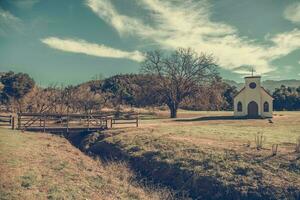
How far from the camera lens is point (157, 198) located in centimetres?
1393

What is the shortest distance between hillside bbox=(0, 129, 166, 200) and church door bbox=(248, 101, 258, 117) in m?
31.9

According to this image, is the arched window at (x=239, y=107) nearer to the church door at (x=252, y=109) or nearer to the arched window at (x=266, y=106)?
the church door at (x=252, y=109)

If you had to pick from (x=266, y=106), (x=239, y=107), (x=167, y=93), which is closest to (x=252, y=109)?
(x=239, y=107)

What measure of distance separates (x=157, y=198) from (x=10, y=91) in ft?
190

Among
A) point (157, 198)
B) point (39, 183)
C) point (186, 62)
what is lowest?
point (157, 198)

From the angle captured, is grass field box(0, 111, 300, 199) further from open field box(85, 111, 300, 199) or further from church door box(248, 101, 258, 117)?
church door box(248, 101, 258, 117)

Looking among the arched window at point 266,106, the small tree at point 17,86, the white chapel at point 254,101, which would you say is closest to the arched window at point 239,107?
the white chapel at point 254,101

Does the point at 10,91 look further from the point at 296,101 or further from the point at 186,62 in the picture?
the point at 296,101

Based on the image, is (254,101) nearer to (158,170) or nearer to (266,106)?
(266,106)

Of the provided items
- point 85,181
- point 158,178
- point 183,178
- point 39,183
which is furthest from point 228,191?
point 39,183

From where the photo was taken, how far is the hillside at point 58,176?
40.3ft

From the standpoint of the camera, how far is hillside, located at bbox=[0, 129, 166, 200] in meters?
12.3

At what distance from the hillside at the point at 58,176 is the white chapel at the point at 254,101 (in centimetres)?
3181

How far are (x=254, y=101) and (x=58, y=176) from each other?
3746 cm
